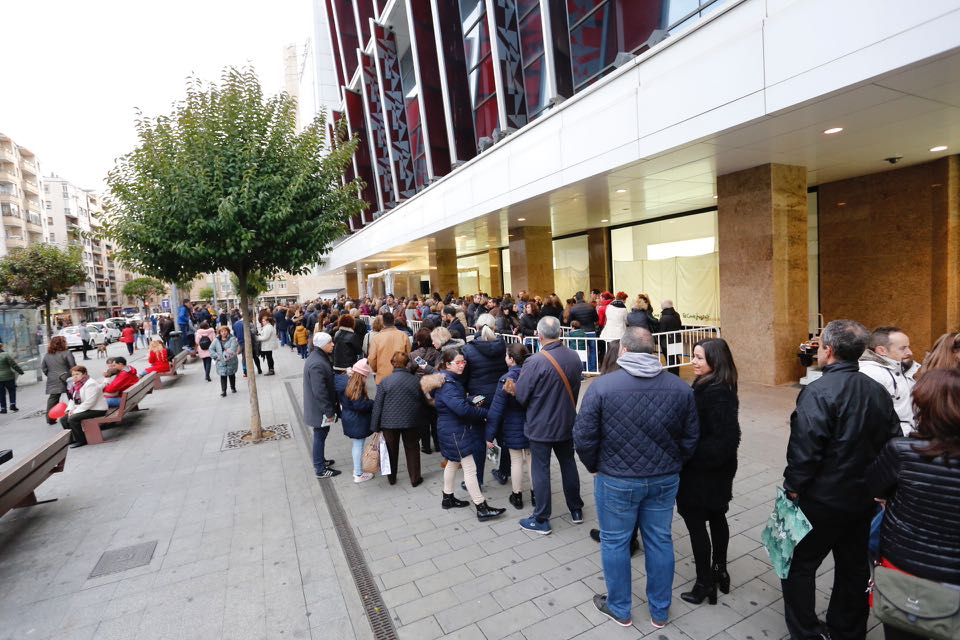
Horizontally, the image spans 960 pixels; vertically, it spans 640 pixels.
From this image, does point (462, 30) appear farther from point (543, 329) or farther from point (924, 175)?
point (543, 329)

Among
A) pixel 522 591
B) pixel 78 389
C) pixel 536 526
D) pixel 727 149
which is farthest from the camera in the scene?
pixel 78 389

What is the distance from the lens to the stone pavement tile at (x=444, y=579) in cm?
359

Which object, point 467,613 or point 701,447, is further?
point 467,613

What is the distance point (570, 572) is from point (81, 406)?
336 inches

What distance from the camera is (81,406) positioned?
7891 millimetres

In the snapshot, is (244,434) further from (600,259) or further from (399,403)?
(600,259)

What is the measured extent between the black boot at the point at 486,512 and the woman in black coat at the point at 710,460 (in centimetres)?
185

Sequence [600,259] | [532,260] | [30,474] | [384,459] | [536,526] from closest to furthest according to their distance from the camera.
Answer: [536,526] → [30,474] → [384,459] → [532,260] → [600,259]

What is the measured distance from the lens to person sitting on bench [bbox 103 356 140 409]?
28.6ft

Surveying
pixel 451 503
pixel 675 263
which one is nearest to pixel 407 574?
pixel 451 503

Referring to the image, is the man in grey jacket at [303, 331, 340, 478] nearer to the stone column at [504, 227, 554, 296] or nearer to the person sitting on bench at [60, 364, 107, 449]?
the person sitting on bench at [60, 364, 107, 449]

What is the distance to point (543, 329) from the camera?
14.1 ft

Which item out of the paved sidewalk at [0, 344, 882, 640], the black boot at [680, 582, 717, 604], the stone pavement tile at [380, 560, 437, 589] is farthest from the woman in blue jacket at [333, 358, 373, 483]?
the black boot at [680, 582, 717, 604]

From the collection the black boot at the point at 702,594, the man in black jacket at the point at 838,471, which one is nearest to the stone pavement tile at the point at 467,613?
the black boot at the point at 702,594
